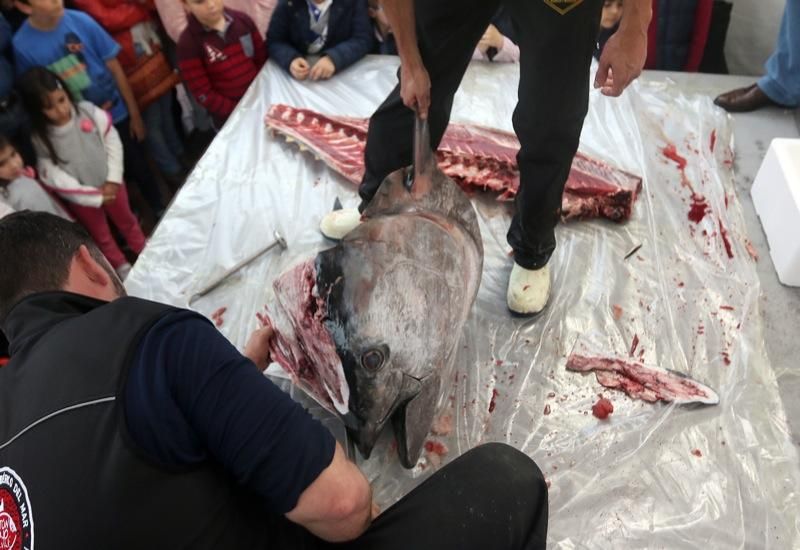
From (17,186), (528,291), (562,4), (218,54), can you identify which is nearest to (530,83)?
(562,4)

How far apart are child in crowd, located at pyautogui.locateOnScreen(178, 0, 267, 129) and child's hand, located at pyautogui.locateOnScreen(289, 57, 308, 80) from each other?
0.65 feet

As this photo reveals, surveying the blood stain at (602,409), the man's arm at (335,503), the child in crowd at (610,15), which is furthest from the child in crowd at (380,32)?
the man's arm at (335,503)

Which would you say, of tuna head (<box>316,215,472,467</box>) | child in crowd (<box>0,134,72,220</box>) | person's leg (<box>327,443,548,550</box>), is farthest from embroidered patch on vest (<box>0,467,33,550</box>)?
child in crowd (<box>0,134,72,220</box>)

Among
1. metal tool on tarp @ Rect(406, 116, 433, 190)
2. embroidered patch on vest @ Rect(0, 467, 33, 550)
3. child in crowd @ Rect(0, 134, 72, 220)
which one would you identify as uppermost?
metal tool on tarp @ Rect(406, 116, 433, 190)

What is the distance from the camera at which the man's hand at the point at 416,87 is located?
1526mm

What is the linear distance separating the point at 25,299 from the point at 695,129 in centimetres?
235

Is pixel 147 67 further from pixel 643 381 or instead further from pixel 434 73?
pixel 643 381

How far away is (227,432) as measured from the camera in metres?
0.92

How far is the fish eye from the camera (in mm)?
1326

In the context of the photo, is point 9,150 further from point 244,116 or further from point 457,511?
point 457,511

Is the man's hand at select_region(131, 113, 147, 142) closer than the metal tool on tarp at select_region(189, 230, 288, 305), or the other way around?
the metal tool on tarp at select_region(189, 230, 288, 305)

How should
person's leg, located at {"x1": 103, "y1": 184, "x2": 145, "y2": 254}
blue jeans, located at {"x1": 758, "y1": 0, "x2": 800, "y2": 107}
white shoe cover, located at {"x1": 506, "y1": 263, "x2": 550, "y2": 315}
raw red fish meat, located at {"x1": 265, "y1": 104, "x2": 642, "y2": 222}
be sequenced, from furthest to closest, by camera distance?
person's leg, located at {"x1": 103, "y1": 184, "x2": 145, "y2": 254}
blue jeans, located at {"x1": 758, "y1": 0, "x2": 800, "y2": 107}
raw red fish meat, located at {"x1": 265, "y1": 104, "x2": 642, "y2": 222}
white shoe cover, located at {"x1": 506, "y1": 263, "x2": 550, "y2": 315}

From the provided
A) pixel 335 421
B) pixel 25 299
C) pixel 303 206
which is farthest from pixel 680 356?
pixel 25 299

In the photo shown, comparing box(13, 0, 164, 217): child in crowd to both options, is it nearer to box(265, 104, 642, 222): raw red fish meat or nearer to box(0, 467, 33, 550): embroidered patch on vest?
box(265, 104, 642, 222): raw red fish meat
